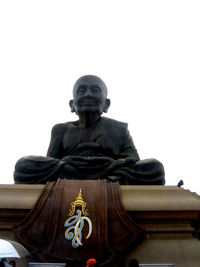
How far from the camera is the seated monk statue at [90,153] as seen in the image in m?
5.65

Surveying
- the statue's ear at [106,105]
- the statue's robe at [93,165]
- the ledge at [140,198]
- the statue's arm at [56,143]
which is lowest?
the ledge at [140,198]

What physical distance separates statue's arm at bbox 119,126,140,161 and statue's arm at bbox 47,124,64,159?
90cm

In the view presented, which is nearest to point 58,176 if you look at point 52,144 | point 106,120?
point 52,144

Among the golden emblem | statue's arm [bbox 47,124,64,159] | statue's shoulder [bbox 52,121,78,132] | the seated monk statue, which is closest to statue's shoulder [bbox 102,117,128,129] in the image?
the seated monk statue

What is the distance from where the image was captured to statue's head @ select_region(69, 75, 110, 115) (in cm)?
648

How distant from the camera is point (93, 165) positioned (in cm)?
585

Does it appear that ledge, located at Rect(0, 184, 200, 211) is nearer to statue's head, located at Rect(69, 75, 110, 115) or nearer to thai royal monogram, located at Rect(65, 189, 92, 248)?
thai royal monogram, located at Rect(65, 189, 92, 248)

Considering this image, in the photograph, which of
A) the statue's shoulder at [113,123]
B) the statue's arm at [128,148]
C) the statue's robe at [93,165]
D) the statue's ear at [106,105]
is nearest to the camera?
the statue's robe at [93,165]

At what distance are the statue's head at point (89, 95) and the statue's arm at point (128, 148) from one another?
520 mm

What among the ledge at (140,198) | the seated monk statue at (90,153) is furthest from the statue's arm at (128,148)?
the ledge at (140,198)

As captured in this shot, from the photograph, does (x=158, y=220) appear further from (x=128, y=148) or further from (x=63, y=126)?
(x=63, y=126)

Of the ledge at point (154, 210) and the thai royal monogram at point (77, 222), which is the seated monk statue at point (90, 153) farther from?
the thai royal monogram at point (77, 222)

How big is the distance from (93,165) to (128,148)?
2.87ft

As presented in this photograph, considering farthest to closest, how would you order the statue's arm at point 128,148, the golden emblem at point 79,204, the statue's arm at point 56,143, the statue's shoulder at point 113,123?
the statue's shoulder at point 113,123 → the statue's arm at point 56,143 → the statue's arm at point 128,148 → the golden emblem at point 79,204
